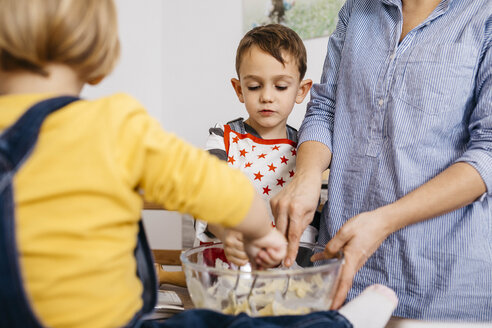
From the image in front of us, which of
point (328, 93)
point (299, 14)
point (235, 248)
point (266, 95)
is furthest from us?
point (299, 14)

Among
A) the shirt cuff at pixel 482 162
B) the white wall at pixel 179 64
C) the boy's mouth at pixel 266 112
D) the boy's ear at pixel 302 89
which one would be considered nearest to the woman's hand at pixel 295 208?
the shirt cuff at pixel 482 162

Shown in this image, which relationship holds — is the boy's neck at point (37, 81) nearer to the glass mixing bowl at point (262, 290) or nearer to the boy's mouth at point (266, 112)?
the glass mixing bowl at point (262, 290)

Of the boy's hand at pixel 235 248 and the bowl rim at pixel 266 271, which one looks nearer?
the bowl rim at pixel 266 271

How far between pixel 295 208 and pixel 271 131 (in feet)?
1.72

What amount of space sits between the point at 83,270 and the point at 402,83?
29.4 inches

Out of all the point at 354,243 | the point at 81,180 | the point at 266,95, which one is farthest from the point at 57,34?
the point at 266,95

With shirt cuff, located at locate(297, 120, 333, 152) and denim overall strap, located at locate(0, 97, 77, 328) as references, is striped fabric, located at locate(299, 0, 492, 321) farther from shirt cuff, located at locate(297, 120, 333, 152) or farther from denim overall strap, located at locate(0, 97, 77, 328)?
denim overall strap, located at locate(0, 97, 77, 328)

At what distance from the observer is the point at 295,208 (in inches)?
32.0

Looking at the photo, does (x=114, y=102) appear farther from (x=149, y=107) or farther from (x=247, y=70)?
(x=149, y=107)

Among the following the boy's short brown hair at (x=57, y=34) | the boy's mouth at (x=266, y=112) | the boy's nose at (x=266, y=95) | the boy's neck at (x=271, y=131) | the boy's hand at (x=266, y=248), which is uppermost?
the boy's short brown hair at (x=57, y=34)

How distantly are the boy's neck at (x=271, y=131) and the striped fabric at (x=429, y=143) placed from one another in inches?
13.4

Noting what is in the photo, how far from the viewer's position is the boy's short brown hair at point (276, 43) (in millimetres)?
1259

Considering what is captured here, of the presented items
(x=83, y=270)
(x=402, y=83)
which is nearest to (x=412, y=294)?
(x=402, y=83)

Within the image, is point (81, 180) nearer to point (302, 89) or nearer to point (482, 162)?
point (482, 162)
